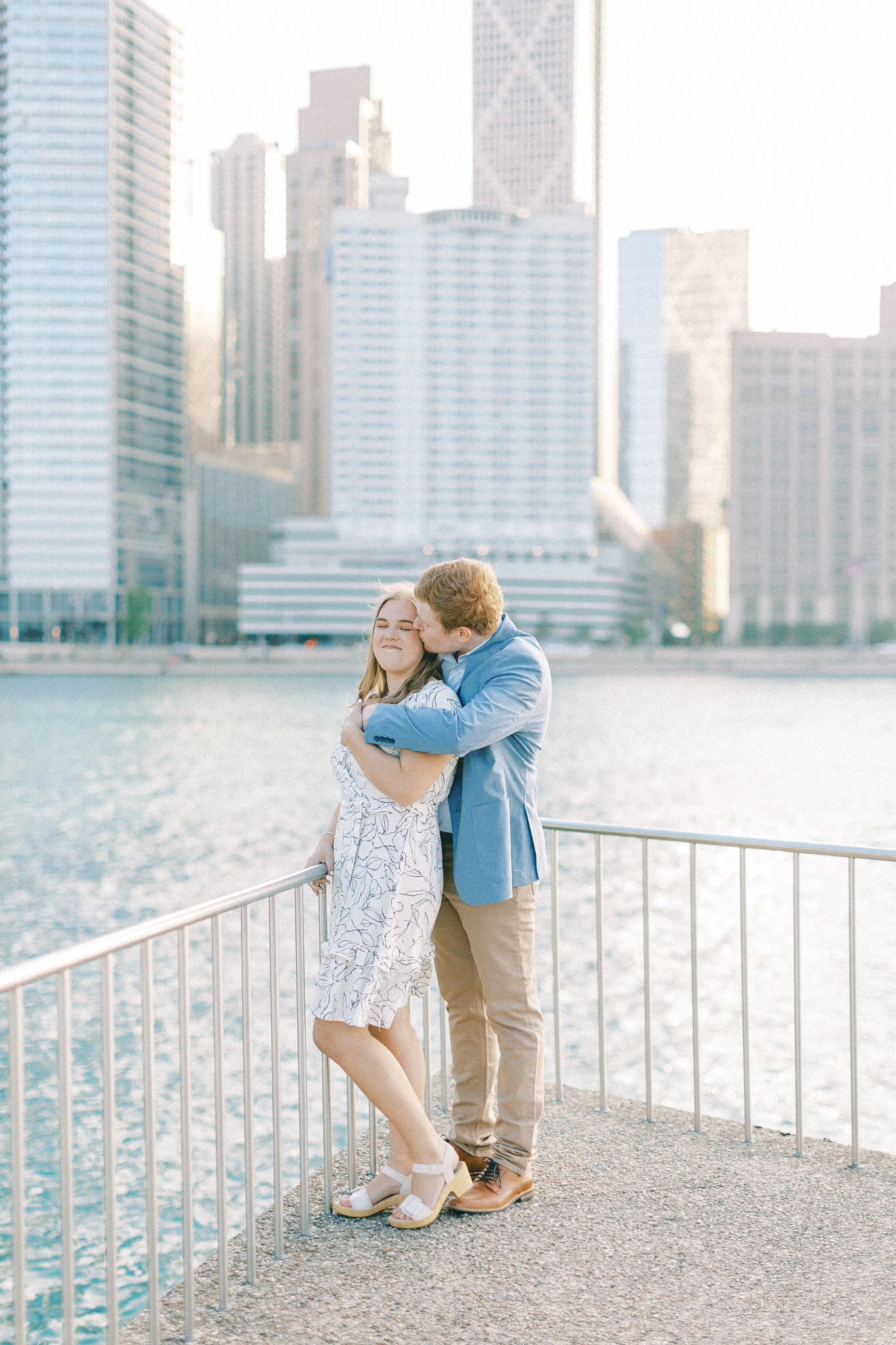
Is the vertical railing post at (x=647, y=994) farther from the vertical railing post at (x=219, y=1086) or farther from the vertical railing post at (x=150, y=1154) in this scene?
the vertical railing post at (x=150, y=1154)

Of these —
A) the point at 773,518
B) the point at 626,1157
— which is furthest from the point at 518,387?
the point at 626,1157

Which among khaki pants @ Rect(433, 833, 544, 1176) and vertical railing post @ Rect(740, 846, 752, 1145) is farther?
vertical railing post @ Rect(740, 846, 752, 1145)

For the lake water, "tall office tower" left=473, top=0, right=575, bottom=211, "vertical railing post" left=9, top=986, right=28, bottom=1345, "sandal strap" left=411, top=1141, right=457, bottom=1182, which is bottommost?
the lake water

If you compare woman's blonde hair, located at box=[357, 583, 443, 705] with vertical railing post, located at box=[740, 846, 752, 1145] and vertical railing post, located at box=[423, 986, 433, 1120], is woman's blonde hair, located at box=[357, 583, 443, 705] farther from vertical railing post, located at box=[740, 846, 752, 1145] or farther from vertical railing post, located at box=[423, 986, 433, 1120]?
vertical railing post, located at box=[740, 846, 752, 1145]

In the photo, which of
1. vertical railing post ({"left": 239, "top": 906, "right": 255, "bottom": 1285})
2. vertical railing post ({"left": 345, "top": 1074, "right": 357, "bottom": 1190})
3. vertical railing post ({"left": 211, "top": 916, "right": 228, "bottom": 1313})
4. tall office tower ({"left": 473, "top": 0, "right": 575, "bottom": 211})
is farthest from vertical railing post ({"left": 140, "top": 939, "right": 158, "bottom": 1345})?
tall office tower ({"left": 473, "top": 0, "right": 575, "bottom": 211})

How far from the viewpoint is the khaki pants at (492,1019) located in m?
3.41

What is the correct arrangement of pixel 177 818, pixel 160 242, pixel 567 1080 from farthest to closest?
pixel 160 242 < pixel 177 818 < pixel 567 1080

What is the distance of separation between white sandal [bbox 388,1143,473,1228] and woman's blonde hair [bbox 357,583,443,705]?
1.34 metres

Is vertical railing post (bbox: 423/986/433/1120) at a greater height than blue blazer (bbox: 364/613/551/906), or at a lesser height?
lesser

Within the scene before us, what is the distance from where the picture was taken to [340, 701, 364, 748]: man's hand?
3115 millimetres

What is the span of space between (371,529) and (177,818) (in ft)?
329

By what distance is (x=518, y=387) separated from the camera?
142 metres

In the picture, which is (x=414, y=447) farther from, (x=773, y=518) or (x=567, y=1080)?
(x=567, y=1080)

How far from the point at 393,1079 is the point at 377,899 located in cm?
52
